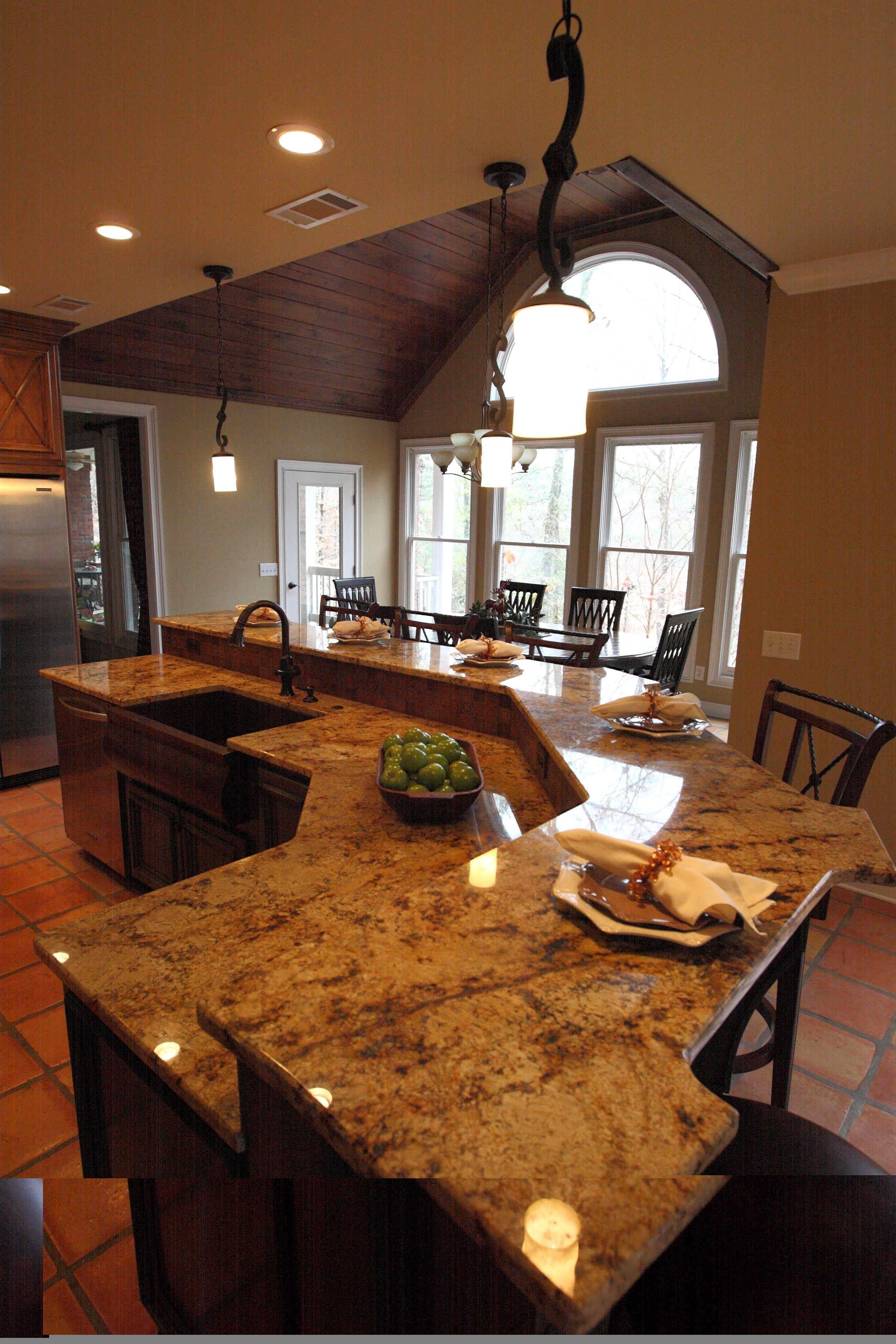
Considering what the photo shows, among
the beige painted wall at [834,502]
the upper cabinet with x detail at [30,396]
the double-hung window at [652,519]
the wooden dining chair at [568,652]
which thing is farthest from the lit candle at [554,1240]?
the double-hung window at [652,519]

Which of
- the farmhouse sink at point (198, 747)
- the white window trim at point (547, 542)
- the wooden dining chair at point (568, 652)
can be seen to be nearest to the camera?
the farmhouse sink at point (198, 747)

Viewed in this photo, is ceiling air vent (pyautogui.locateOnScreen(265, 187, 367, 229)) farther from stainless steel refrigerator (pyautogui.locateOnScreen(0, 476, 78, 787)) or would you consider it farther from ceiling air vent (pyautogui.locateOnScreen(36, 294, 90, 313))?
stainless steel refrigerator (pyautogui.locateOnScreen(0, 476, 78, 787))

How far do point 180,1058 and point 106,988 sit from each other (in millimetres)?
223

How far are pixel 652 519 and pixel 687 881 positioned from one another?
5407 millimetres

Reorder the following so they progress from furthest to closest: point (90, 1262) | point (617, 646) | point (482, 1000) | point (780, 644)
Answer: point (617, 646) → point (780, 644) → point (90, 1262) → point (482, 1000)

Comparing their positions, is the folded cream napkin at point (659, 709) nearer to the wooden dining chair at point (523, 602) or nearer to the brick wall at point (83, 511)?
the wooden dining chair at point (523, 602)

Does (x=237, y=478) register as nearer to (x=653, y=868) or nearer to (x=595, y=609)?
(x=595, y=609)

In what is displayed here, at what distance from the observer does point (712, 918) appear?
3.16 feet

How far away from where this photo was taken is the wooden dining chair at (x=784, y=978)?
1.31 meters

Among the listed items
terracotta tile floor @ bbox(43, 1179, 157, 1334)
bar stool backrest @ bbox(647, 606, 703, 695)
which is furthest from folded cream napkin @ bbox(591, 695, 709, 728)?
bar stool backrest @ bbox(647, 606, 703, 695)

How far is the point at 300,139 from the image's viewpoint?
2059 mm

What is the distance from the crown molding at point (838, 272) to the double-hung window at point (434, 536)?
4273 millimetres

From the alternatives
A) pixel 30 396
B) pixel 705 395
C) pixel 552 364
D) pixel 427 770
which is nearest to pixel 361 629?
pixel 427 770

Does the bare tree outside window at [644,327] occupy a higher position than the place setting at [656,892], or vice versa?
the bare tree outside window at [644,327]
